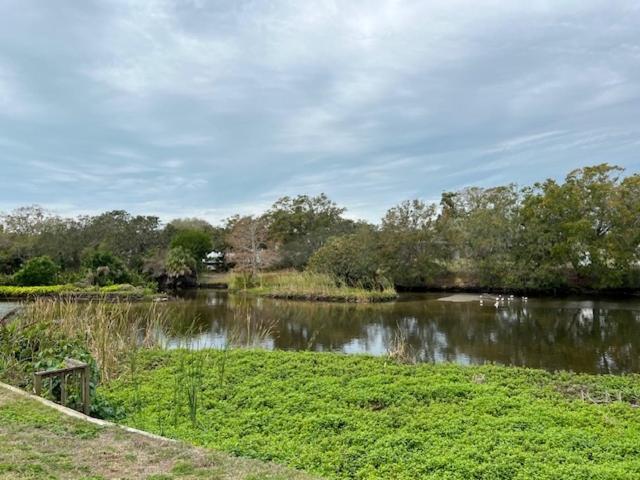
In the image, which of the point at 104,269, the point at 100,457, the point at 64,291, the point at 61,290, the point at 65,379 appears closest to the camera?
the point at 100,457

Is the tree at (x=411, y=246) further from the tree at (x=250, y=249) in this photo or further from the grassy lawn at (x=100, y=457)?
the grassy lawn at (x=100, y=457)

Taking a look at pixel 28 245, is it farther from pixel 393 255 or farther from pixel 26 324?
pixel 26 324

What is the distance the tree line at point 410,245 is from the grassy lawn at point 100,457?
19.9 meters

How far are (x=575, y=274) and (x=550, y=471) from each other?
21846mm

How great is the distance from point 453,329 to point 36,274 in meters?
21.2

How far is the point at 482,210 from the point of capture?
24.2 meters

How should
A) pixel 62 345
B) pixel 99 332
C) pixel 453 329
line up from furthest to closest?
1. pixel 453 329
2. pixel 99 332
3. pixel 62 345

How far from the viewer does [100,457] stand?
320cm

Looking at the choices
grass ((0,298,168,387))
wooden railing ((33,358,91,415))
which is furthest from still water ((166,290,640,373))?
wooden railing ((33,358,91,415))

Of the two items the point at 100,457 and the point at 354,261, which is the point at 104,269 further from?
the point at 100,457

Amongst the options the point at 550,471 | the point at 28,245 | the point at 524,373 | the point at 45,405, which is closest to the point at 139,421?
the point at 45,405

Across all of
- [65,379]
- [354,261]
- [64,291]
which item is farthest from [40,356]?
[354,261]

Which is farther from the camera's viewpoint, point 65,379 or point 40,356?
point 40,356

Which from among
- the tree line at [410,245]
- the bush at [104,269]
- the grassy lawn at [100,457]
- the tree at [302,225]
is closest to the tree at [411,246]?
the tree line at [410,245]
